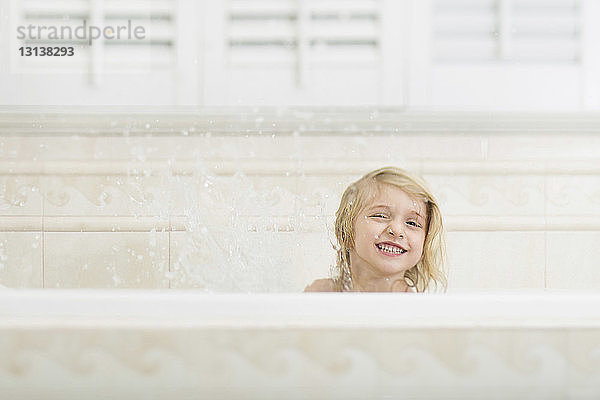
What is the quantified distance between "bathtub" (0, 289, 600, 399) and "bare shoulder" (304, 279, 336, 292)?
71cm

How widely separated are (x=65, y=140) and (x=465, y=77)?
3.40 ft

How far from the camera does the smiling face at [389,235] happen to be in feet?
4.53

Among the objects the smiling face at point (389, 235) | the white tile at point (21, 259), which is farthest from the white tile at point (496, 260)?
the white tile at point (21, 259)

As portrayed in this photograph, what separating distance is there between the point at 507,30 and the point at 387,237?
2.13 ft

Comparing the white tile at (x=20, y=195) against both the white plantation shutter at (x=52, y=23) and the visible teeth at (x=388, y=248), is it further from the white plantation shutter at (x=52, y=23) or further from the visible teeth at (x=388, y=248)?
the visible teeth at (x=388, y=248)

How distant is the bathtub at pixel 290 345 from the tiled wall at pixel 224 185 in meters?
0.86

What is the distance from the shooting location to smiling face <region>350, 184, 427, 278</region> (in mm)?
1380

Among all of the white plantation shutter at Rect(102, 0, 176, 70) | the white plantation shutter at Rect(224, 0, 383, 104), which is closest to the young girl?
the white plantation shutter at Rect(224, 0, 383, 104)

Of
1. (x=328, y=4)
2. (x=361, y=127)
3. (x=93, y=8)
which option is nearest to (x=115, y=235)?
(x=93, y=8)

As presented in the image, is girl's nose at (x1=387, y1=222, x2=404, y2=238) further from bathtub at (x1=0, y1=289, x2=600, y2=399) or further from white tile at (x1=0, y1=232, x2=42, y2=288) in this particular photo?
white tile at (x1=0, y1=232, x2=42, y2=288)

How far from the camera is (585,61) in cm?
165

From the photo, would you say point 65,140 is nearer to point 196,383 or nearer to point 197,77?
point 197,77

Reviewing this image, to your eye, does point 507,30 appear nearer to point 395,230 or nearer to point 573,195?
point 573,195

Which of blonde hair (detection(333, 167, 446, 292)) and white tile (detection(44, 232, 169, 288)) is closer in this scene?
blonde hair (detection(333, 167, 446, 292))
